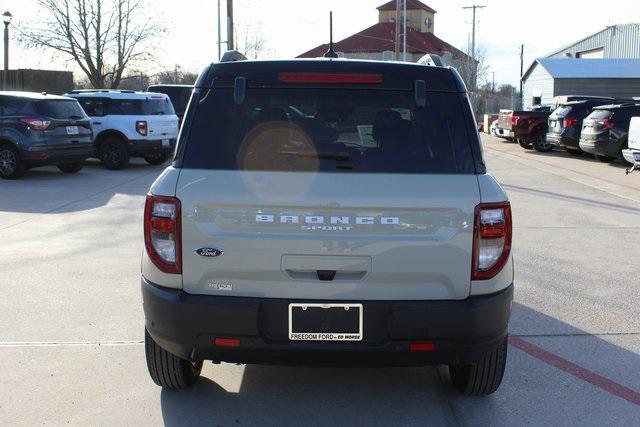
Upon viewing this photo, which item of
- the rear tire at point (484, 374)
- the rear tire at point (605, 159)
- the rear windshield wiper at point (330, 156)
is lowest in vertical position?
the rear tire at point (484, 374)

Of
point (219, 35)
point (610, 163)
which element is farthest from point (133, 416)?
point (219, 35)

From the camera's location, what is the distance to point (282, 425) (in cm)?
366

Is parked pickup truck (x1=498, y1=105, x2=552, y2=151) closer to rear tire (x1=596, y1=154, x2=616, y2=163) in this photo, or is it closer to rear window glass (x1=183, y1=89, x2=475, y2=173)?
rear tire (x1=596, y1=154, x2=616, y2=163)

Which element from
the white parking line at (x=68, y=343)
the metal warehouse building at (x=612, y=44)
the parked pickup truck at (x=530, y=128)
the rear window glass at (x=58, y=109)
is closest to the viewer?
the white parking line at (x=68, y=343)

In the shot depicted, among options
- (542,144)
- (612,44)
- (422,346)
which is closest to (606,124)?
(542,144)

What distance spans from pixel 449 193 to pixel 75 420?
2284 millimetres

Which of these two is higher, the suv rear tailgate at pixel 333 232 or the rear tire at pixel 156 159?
the suv rear tailgate at pixel 333 232

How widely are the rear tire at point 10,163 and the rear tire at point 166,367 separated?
11481 mm

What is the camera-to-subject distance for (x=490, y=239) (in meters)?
3.34

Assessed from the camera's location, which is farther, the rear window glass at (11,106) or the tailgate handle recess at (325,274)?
the rear window glass at (11,106)

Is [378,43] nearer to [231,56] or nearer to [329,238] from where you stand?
[231,56]

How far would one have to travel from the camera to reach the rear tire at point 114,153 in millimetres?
16969

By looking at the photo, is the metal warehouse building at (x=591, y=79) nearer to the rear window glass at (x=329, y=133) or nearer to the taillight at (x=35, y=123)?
the taillight at (x=35, y=123)

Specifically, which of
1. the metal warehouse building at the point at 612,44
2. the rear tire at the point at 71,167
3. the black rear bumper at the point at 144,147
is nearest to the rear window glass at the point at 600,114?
the black rear bumper at the point at 144,147
